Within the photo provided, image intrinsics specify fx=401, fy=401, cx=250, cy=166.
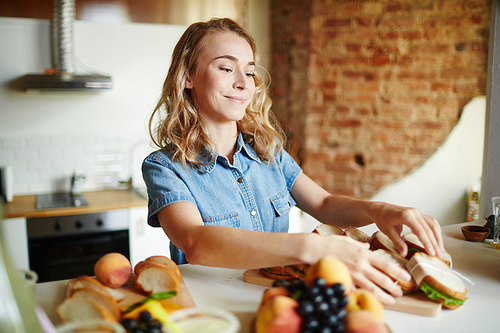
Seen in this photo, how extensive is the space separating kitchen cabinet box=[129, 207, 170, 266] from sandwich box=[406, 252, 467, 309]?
2.26 metres

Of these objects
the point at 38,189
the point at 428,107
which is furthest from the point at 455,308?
the point at 38,189

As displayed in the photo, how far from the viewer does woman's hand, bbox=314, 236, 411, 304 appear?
87 centimetres

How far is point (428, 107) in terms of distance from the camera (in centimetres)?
294

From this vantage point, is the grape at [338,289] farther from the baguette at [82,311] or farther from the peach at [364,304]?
the baguette at [82,311]

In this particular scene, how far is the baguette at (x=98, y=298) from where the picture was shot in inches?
32.1

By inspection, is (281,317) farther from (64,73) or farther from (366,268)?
(64,73)

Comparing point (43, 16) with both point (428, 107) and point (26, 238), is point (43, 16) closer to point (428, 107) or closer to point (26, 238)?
point (26, 238)

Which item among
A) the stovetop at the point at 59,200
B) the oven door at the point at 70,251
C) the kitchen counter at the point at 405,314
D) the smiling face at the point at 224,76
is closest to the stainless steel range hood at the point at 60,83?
the stovetop at the point at 59,200

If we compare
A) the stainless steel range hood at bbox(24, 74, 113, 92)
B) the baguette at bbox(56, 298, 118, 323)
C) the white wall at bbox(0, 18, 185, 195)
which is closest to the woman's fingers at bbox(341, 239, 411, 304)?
the baguette at bbox(56, 298, 118, 323)

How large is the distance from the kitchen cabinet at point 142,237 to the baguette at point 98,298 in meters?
2.11

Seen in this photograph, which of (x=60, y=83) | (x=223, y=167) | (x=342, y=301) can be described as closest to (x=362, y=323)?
(x=342, y=301)

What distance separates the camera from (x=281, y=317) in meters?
0.67

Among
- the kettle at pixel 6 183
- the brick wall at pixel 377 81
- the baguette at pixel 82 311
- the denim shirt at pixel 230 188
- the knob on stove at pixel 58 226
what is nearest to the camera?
the baguette at pixel 82 311

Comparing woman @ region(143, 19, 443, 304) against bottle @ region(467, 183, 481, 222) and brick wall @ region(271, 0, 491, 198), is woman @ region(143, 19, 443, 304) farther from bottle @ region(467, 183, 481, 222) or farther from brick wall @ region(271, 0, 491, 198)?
bottle @ region(467, 183, 481, 222)
